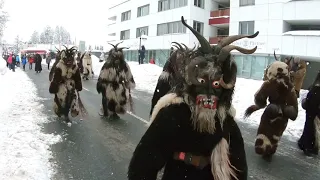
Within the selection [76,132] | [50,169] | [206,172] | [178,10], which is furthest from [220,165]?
[178,10]

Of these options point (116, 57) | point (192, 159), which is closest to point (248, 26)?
point (116, 57)

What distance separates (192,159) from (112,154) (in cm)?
428

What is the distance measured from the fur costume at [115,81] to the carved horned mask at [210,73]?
23.7ft

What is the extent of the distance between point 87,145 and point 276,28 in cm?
2484

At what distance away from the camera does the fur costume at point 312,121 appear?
22.1 ft

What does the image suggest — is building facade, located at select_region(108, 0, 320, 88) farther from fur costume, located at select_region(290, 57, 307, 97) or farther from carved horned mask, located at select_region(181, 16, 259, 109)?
carved horned mask, located at select_region(181, 16, 259, 109)

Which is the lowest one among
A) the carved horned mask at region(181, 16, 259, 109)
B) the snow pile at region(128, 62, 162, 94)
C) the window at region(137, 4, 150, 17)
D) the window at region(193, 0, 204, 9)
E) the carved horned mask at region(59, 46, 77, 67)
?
the snow pile at region(128, 62, 162, 94)

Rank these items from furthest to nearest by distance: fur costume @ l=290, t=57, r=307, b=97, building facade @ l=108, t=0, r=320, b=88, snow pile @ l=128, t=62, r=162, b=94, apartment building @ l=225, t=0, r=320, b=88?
building facade @ l=108, t=0, r=320, b=88 < apartment building @ l=225, t=0, r=320, b=88 < snow pile @ l=128, t=62, r=162, b=94 < fur costume @ l=290, t=57, r=307, b=97

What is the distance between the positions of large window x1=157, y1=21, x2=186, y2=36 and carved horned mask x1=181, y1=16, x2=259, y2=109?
111 ft

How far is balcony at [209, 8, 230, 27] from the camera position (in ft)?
111

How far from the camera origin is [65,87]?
896cm

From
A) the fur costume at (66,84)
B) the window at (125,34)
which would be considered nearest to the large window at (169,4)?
the window at (125,34)

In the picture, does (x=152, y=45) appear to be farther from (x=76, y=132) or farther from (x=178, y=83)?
(x=178, y=83)

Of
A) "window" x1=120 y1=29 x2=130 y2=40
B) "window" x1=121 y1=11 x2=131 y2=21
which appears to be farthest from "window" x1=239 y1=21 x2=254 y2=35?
"window" x1=121 y1=11 x2=131 y2=21
